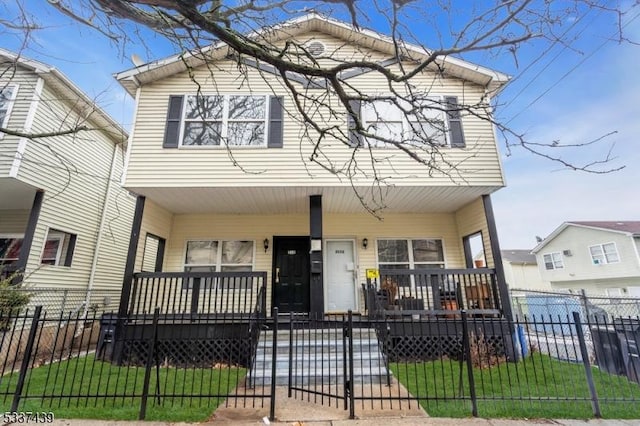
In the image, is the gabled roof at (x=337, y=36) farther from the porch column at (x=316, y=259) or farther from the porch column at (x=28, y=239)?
the porch column at (x=316, y=259)

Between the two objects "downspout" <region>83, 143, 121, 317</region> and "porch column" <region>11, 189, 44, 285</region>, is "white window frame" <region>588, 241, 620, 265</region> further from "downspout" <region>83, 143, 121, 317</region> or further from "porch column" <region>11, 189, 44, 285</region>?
"porch column" <region>11, 189, 44, 285</region>

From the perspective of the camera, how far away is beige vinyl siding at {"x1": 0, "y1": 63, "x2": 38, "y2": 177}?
728cm

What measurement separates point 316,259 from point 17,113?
8111 mm

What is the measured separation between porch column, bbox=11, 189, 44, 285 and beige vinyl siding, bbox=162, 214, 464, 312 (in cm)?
304

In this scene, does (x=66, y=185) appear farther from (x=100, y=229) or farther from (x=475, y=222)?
(x=475, y=222)

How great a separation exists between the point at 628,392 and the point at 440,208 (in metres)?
4.98

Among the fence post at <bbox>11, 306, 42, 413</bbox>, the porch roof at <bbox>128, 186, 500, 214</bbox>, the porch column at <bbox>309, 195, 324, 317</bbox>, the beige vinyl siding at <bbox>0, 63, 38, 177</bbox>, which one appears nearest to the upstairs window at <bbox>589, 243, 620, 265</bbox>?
the porch roof at <bbox>128, 186, 500, 214</bbox>

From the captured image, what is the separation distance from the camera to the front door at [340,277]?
8.52m

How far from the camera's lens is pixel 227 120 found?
Answer: 7566 millimetres

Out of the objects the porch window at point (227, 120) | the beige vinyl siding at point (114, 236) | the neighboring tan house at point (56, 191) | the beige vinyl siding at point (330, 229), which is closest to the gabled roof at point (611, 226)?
the beige vinyl siding at point (330, 229)

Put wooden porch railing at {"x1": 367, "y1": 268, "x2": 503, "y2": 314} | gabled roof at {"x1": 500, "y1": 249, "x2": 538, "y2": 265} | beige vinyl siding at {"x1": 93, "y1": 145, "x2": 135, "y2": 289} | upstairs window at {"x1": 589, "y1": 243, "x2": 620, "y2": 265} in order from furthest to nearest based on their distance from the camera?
1. gabled roof at {"x1": 500, "y1": 249, "x2": 538, "y2": 265}
2. upstairs window at {"x1": 589, "y1": 243, "x2": 620, "y2": 265}
3. beige vinyl siding at {"x1": 93, "y1": 145, "x2": 135, "y2": 289}
4. wooden porch railing at {"x1": 367, "y1": 268, "x2": 503, "y2": 314}

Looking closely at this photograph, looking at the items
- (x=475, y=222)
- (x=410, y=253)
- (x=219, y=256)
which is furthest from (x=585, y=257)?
(x=219, y=256)

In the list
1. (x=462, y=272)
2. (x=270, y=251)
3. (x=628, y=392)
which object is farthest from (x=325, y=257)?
(x=628, y=392)

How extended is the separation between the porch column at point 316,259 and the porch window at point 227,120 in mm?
1871
